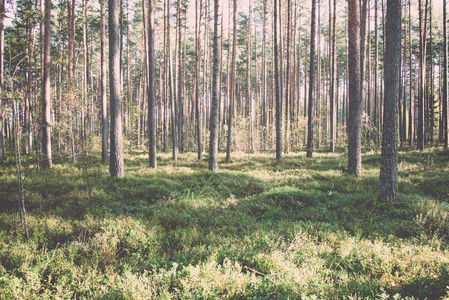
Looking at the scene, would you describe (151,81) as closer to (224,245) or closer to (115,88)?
(115,88)

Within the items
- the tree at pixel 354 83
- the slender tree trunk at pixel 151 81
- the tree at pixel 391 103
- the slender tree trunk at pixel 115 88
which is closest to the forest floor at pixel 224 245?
the tree at pixel 391 103

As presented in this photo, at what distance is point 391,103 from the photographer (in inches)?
243

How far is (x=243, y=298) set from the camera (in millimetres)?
3012

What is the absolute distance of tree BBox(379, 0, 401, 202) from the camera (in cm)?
605

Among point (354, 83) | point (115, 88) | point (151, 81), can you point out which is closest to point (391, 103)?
point (354, 83)

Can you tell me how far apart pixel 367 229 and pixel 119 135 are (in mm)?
8931

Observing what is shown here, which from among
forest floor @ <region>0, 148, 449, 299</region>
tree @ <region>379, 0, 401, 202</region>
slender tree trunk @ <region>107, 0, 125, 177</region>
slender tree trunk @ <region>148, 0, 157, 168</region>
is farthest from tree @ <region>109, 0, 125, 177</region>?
tree @ <region>379, 0, 401, 202</region>

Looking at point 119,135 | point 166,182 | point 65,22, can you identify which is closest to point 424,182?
Result: point 166,182

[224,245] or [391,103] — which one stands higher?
[391,103]

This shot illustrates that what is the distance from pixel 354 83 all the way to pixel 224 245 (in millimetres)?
8505

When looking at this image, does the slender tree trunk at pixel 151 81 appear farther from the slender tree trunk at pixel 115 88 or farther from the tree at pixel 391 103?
the tree at pixel 391 103

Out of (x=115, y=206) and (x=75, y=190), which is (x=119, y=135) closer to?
(x=75, y=190)

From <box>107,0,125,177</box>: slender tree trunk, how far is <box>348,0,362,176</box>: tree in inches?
362

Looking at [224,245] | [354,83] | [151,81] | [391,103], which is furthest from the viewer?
[151,81]
